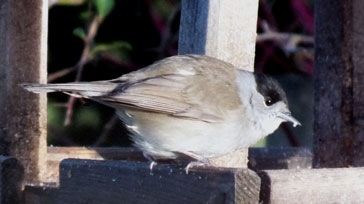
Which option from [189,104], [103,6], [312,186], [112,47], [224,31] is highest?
[103,6]

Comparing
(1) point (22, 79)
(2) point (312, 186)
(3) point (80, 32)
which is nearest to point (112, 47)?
(3) point (80, 32)

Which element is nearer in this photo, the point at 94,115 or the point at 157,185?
the point at 157,185

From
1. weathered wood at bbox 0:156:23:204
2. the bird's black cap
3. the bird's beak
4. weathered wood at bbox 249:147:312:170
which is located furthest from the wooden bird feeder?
weathered wood at bbox 249:147:312:170

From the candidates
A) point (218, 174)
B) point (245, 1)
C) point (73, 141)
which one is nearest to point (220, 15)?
point (245, 1)

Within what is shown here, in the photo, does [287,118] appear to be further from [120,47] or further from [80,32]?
[120,47]

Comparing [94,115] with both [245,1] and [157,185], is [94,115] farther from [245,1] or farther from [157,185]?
[157,185]

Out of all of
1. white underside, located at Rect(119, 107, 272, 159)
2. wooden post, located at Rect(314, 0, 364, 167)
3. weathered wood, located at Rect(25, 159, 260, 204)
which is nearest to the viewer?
weathered wood, located at Rect(25, 159, 260, 204)

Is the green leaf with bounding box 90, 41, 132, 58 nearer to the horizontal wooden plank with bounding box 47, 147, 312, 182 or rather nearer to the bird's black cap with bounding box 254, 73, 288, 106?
the horizontal wooden plank with bounding box 47, 147, 312, 182
